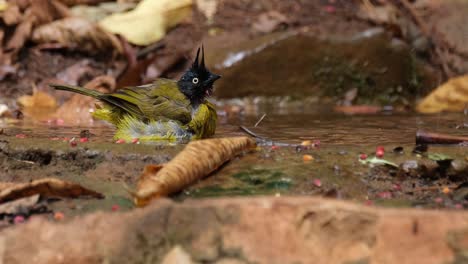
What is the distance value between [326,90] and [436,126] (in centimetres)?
281

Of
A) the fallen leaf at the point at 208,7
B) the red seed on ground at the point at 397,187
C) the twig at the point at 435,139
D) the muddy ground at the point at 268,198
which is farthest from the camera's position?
the fallen leaf at the point at 208,7

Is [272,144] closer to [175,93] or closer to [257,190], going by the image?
[257,190]

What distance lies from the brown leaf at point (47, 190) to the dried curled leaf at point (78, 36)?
5.55 m

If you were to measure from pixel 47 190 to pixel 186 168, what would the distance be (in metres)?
0.61

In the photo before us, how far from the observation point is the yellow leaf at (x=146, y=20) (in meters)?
8.77

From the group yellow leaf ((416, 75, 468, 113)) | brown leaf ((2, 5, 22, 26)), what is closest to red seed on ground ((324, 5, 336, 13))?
yellow leaf ((416, 75, 468, 113))

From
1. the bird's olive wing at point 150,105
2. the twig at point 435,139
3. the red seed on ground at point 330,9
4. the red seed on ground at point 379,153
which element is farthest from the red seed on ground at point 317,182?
the red seed on ground at point 330,9

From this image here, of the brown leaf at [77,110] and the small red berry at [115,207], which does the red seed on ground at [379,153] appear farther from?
the brown leaf at [77,110]

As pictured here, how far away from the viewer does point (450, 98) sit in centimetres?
763

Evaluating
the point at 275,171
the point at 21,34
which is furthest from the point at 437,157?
the point at 21,34

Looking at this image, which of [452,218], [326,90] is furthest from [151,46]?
[452,218]

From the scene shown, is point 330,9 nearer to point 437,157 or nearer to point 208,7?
point 208,7

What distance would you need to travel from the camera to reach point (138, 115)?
528cm

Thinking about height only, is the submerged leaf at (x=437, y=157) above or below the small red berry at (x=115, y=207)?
above
